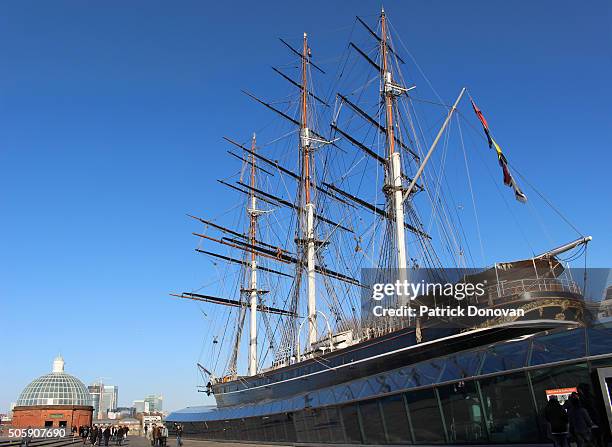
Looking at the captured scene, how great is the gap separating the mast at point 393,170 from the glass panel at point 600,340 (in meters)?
13.8

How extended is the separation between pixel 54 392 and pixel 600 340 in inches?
2816

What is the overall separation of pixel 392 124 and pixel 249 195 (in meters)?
29.1

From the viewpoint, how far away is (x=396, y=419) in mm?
15555

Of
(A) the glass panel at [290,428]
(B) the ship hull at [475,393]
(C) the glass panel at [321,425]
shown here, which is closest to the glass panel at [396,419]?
(B) the ship hull at [475,393]

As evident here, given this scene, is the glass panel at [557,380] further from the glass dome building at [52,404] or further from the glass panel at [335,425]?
the glass dome building at [52,404]

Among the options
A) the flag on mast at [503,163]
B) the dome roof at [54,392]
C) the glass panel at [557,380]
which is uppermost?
the flag on mast at [503,163]

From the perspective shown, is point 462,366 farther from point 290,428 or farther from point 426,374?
point 290,428

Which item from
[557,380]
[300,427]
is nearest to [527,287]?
[557,380]

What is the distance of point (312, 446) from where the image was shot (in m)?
19.8

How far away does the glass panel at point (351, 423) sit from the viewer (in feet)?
56.8

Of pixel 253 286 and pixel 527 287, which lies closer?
pixel 527 287

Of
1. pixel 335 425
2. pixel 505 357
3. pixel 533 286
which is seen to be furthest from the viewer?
pixel 533 286

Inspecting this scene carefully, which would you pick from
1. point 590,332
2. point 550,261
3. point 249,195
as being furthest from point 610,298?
point 249,195

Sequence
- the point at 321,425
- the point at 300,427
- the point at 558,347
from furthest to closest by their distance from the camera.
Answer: the point at 300,427, the point at 321,425, the point at 558,347
